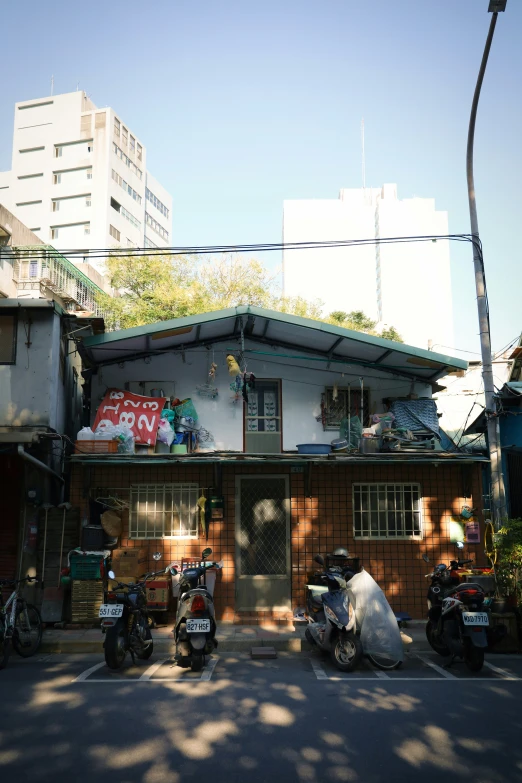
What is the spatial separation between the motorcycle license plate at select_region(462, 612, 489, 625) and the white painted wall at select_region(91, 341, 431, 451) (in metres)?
6.14

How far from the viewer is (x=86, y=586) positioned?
11188mm

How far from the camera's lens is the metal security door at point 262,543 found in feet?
39.3

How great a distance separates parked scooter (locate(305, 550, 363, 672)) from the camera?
8117 mm

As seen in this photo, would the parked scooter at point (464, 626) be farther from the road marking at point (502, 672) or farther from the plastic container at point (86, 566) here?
the plastic container at point (86, 566)

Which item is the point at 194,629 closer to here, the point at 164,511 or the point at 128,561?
the point at 128,561

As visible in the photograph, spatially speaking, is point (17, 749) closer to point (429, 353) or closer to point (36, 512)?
point (36, 512)

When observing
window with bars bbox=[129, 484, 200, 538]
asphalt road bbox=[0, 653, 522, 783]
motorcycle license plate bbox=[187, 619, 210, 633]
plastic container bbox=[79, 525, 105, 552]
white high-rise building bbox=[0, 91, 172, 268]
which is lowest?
asphalt road bbox=[0, 653, 522, 783]

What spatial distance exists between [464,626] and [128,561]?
597 cm

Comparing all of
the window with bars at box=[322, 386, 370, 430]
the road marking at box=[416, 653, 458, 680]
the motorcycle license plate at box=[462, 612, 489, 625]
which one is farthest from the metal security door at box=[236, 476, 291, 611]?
the motorcycle license plate at box=[462, 612, 489, 625]

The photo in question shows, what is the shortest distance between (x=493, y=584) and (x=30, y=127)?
5209cm

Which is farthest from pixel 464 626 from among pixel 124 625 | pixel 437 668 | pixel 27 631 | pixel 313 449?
pixel 27 631

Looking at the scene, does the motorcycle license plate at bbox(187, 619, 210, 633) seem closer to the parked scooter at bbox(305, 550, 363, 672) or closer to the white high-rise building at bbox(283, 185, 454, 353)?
the parked scooter at bbox(305, 550, 363, 672)

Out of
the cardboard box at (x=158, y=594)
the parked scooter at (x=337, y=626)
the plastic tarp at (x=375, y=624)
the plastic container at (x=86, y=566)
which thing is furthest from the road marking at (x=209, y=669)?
the plastic container at (x=86, y=566)

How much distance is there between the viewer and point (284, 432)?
45.0ft
